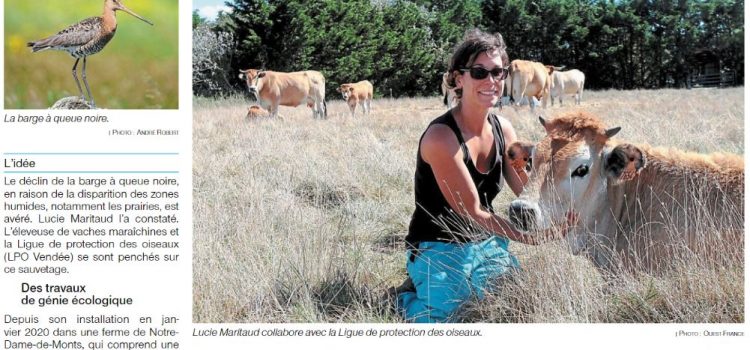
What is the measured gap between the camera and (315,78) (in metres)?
17.6

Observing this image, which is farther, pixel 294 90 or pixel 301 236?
pixel 294 90

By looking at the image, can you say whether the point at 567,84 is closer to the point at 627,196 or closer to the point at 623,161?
the point at 627,196

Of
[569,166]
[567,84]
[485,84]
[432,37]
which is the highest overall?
[432,37]

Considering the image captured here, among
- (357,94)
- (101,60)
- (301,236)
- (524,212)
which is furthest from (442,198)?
(357,94)

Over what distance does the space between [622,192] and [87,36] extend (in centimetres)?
291

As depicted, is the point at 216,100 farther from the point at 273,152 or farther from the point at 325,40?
the point at 273,152

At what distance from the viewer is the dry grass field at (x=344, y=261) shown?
3.23 m

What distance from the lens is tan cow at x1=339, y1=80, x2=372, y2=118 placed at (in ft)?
55.6

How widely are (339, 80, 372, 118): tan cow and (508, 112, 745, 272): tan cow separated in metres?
13.3

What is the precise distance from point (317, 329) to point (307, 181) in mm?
2170

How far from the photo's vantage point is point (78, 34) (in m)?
3.81

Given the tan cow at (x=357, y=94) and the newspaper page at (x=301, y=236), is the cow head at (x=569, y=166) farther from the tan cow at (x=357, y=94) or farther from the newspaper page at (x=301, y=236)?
the tan cow at (x=357, y=94)

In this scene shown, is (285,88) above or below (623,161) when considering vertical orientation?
above

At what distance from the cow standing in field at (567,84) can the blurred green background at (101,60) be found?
16.9 metres
